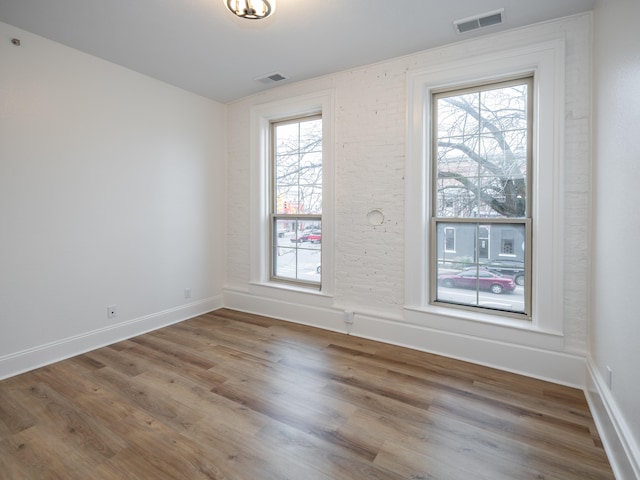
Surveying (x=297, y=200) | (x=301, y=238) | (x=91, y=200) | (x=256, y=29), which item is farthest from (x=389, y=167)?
(x=91, y=200)

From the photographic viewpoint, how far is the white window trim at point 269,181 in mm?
3602

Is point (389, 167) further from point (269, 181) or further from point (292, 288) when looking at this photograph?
point (292, 288)

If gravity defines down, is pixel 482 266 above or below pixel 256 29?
below

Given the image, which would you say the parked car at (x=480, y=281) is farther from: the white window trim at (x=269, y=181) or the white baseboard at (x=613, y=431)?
the white window trim at (x=269, y=181)

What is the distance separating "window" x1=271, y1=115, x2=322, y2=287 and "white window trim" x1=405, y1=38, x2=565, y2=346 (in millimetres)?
1229

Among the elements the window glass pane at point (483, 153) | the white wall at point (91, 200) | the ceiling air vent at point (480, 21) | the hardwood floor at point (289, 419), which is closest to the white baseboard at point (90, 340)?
the white wall at point (91, 200)

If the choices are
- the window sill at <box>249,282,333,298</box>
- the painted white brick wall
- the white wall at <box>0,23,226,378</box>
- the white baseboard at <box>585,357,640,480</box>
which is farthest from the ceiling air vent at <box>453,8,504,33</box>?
the white wall at <box>0,23,226,378</box>

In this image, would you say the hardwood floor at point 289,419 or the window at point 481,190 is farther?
the window at point 481,190

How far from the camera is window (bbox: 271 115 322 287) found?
3.94m

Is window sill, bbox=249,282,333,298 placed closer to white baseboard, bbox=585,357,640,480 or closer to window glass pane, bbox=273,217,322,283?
window glass pane, bbox=273,217,322,283

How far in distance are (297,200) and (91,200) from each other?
87.0 inches

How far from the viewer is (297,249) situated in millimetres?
4125

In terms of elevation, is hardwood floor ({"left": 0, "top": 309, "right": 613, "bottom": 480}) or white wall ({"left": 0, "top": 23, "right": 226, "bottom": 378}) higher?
white wall ({"left": 0, "top": 23, "right": 226, "bottom": 378})

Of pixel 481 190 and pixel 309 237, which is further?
pixel 309 237
